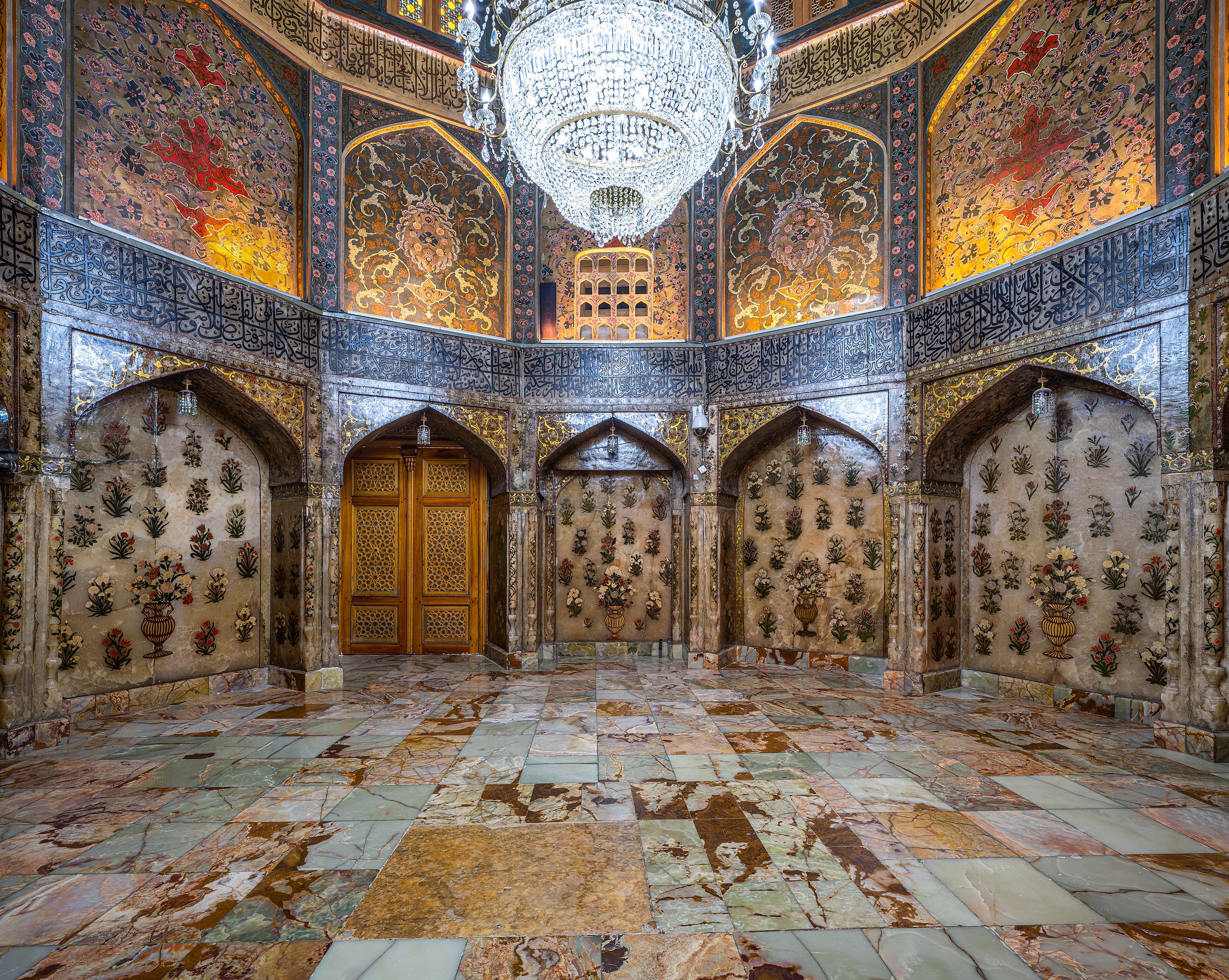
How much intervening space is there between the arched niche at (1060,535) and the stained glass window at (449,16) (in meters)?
8.70

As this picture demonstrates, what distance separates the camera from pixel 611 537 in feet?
31.5

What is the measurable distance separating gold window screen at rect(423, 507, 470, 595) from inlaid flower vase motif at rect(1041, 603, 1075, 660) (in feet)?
25.1

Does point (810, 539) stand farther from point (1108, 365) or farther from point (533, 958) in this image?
point (533, 958)

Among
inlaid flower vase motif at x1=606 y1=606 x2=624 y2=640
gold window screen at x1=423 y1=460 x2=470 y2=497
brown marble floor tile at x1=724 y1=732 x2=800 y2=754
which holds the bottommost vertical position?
brown marble floor tile at x1=724 y1=732 x2=800 y2=754

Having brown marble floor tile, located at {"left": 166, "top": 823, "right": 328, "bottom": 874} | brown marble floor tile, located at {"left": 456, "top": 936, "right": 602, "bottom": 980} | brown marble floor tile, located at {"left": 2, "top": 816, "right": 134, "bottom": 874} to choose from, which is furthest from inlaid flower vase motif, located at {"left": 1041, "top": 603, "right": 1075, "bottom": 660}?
brown marble floor tile, located at {"left": 2, "top": 816, "right": 134, "bottom": 874}

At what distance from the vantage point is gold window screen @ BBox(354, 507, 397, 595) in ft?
32.3

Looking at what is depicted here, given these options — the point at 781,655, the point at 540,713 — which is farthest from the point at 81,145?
the point at 781,655

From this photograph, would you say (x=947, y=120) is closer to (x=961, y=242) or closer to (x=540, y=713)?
(x=961, y=242)

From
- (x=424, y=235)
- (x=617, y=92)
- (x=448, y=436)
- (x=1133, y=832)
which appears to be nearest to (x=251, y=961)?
(x=1133, y=832)

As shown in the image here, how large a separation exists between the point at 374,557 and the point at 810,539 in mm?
6586

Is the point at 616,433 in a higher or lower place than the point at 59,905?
higher

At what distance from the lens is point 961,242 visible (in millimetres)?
7273

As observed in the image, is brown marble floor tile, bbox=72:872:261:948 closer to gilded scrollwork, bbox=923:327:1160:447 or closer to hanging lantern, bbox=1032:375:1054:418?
hanging lantern, bbox=1032:375:1054:418

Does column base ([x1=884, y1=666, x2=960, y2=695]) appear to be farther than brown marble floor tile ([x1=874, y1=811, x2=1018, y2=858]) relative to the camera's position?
Yes
